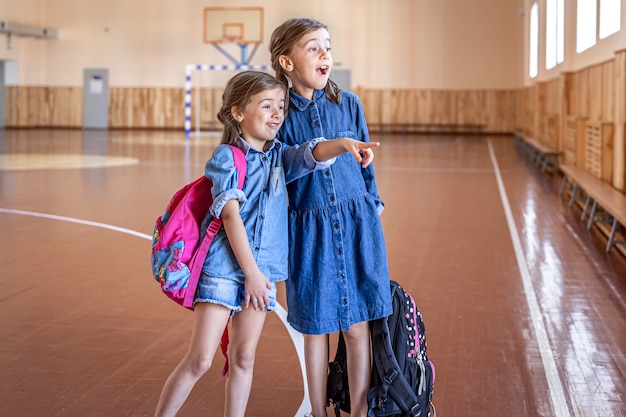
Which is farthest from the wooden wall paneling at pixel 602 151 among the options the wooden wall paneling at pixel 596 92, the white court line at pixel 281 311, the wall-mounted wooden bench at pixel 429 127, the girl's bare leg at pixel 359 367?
the wall-mounted wooden bench at pixel 429 127

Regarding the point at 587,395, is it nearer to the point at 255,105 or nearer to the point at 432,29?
the point at 255,105

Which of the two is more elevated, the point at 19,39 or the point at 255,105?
the point at 19,39

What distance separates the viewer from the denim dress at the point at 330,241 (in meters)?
2.67

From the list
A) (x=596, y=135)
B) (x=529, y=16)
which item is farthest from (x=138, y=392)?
(x=529, y=16)

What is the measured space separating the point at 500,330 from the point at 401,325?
73.6 inches

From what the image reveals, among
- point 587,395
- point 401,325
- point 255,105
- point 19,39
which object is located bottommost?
point 587,395

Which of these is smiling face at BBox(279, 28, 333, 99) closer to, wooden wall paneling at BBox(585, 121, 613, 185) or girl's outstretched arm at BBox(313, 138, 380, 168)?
girl's outstretched arm at BBox(313, 138, 380, 168)

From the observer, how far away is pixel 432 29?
27375 mm

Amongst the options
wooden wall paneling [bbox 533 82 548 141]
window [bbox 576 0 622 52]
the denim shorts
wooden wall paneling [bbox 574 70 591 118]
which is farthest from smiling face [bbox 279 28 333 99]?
wooden wall paneling [bbox 533 82 548 141]

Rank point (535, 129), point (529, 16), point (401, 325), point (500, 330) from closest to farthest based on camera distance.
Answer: point (401, 325) < point (500, 330) < point (535, 129) < point (529, 16)

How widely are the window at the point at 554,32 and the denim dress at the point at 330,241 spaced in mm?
13533

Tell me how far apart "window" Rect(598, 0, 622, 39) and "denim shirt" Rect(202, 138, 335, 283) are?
27.1ft

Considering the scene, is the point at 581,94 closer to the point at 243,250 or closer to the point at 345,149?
the point at 345,149

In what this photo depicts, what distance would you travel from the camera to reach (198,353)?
255 cm
